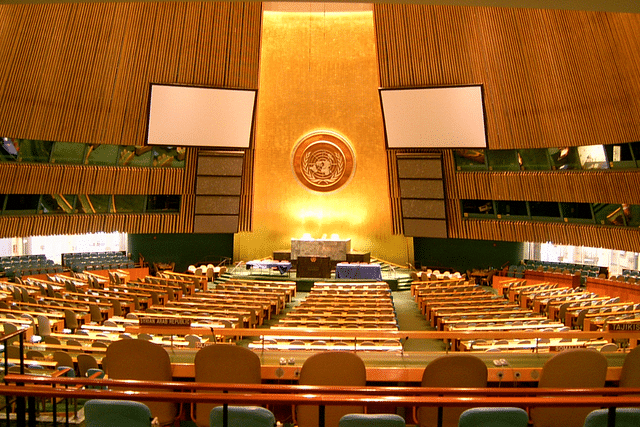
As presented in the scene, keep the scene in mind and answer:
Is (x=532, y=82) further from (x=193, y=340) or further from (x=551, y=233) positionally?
(x=193, y=340)

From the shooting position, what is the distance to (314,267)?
67.1 feet

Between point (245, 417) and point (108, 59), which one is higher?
point (108, 59)

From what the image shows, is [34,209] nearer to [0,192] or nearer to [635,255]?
[0,192]

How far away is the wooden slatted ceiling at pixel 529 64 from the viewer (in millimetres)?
14844

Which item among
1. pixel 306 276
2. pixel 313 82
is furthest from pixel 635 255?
pixel 313 82

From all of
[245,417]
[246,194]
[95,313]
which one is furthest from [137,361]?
[246,194]

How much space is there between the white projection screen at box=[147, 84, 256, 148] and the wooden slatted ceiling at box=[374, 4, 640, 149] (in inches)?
192

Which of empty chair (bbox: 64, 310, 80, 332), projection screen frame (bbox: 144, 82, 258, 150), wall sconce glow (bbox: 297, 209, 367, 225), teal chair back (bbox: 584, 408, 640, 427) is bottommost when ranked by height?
teal chair back (bbox: 584, 408, 640, 427)

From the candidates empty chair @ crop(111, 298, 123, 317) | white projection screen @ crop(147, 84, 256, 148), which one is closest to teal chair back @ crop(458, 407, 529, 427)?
empty chair @ crop(111, 298, 123, 317)

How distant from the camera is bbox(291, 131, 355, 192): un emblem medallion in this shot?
79.6ft

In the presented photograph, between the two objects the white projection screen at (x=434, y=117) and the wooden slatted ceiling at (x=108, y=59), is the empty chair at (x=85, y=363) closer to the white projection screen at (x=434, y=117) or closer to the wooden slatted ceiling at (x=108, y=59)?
the wooden slatted ceiling at (x=108, y=59)

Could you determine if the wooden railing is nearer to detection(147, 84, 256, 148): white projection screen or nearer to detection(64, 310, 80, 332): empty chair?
detection(64, 310, 80, 332): empty chair

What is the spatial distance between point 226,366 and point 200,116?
16.6 meters

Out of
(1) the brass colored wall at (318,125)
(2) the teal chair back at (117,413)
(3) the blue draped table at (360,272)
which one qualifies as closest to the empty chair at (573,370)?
(2) the teal chair back at (117,413)
